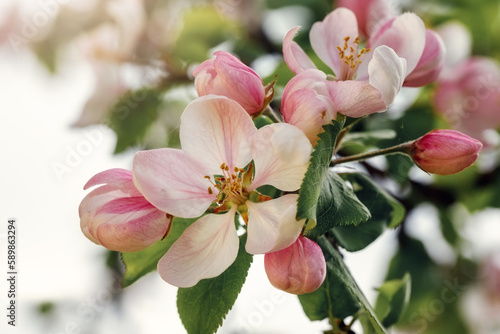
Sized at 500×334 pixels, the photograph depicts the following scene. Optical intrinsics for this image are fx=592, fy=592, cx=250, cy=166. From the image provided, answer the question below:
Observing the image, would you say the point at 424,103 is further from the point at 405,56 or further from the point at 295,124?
the point at 295,124

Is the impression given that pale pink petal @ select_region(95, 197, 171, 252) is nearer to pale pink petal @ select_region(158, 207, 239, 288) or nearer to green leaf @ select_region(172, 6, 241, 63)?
pale pink petal @ select_region(158, 207, 239, 288)

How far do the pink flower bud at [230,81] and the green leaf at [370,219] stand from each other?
203 millimetres

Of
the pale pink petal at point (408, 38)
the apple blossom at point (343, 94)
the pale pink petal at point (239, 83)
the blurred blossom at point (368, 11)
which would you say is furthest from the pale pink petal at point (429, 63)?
the blurred blossom at point (368, 11)

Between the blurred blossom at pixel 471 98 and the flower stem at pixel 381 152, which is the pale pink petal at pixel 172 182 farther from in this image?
the blurred blossom at pixel 471 98

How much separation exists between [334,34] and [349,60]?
65mm

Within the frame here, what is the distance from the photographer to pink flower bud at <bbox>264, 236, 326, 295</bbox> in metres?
0.64

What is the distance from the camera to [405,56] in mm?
787

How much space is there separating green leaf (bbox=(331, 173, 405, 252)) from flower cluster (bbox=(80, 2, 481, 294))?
0.13 m

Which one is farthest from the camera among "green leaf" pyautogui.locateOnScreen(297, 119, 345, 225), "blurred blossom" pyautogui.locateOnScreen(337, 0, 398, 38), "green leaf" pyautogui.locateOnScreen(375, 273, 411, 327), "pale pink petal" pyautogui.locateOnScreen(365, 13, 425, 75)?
"blurred blossom" pyautogui.locateOnScreen(337, 0, 398, 38)

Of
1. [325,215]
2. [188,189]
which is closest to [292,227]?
[325,215]

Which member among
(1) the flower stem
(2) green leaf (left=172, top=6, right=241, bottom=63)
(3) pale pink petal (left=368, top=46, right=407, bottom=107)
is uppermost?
(3) pale pink petal (left=368, top=46, right=407, bottom=107)

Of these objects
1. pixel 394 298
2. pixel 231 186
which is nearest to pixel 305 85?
pixel 231 186

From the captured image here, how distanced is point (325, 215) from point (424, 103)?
93cm

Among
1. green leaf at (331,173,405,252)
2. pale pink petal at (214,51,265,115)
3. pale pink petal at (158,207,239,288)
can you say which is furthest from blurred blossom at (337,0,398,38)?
pale pink petal at (158,207,239,288)
